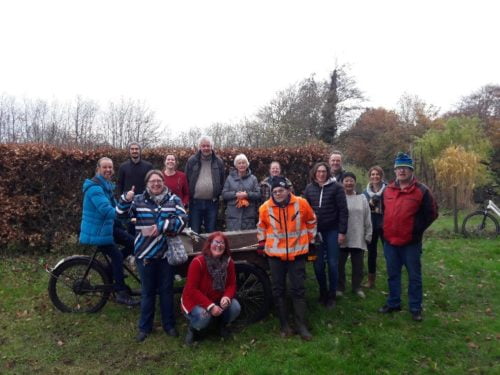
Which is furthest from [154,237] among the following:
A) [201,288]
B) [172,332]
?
[172,332]

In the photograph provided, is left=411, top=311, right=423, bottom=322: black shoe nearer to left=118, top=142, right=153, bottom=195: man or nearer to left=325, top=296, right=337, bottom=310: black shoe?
left=325, top=296, right=337, bottom=310: black shoe

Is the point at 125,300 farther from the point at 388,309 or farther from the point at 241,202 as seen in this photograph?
the point at 388,309

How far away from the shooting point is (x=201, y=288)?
404 centimetres

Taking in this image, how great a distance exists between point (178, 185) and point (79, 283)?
1.90 metres

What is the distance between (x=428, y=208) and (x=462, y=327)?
151 centimetres

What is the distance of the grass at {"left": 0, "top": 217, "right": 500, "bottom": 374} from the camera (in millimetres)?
3732

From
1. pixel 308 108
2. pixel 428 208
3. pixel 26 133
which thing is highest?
pixel 308 108

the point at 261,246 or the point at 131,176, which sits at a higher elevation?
the point at 131,176

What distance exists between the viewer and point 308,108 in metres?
27.1

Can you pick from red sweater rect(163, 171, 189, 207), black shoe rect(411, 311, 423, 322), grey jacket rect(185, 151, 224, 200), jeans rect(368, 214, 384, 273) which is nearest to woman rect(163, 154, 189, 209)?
red sweater rect(163, 171, 189, 207)

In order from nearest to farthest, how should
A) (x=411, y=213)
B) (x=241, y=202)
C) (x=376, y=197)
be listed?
1. (x=411, y=213)
2. (x=376, y=197)
3. (x=241, y=202)

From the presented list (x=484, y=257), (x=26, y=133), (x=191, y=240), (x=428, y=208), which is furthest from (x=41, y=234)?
(x=26, y=133)

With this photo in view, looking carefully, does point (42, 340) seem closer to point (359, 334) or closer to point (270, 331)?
point (270, 331)

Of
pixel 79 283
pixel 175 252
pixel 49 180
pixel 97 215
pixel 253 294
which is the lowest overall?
pixel 253 294
